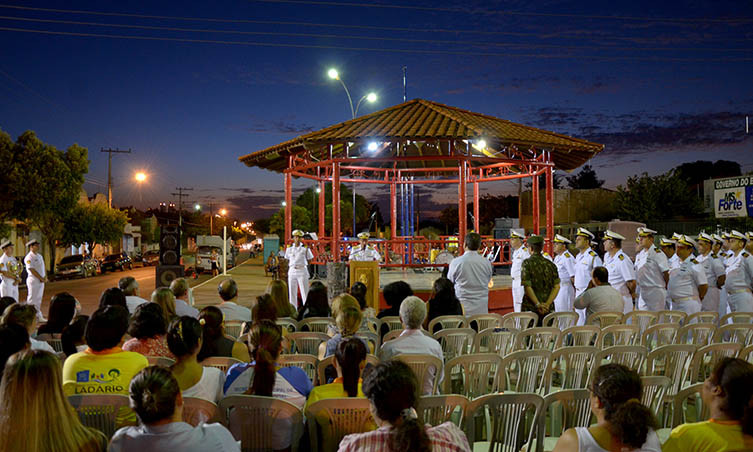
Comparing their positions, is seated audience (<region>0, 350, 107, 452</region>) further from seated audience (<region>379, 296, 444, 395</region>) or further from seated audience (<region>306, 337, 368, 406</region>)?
seated audience (<region>379, 296, 444, 395</region>)

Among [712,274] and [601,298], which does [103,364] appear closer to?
[601,298]

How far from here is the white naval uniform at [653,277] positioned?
9.26m

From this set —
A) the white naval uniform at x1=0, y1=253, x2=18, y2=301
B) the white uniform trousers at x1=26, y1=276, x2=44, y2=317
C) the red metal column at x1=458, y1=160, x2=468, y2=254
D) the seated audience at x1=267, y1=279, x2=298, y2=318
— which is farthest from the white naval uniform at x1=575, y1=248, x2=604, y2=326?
the white naval uniform at x1=0, y1=253, x2=18, y2=301

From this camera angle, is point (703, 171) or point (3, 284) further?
point (703, 171)

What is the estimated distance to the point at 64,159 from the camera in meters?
29.9

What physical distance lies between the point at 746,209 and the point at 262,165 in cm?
2057

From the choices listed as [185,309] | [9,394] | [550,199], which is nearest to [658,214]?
[550,199]

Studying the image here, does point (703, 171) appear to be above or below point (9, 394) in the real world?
above

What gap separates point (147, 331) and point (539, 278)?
4851 millimetres

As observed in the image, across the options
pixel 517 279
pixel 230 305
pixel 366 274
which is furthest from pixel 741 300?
pixel 230 305

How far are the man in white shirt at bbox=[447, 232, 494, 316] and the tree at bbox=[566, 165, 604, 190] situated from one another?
73.5 m

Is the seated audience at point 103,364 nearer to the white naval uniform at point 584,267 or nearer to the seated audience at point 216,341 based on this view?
the seated audience at point 216,341

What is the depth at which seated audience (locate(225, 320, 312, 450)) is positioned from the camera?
3.32m

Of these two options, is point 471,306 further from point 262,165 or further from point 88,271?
point 88,271
